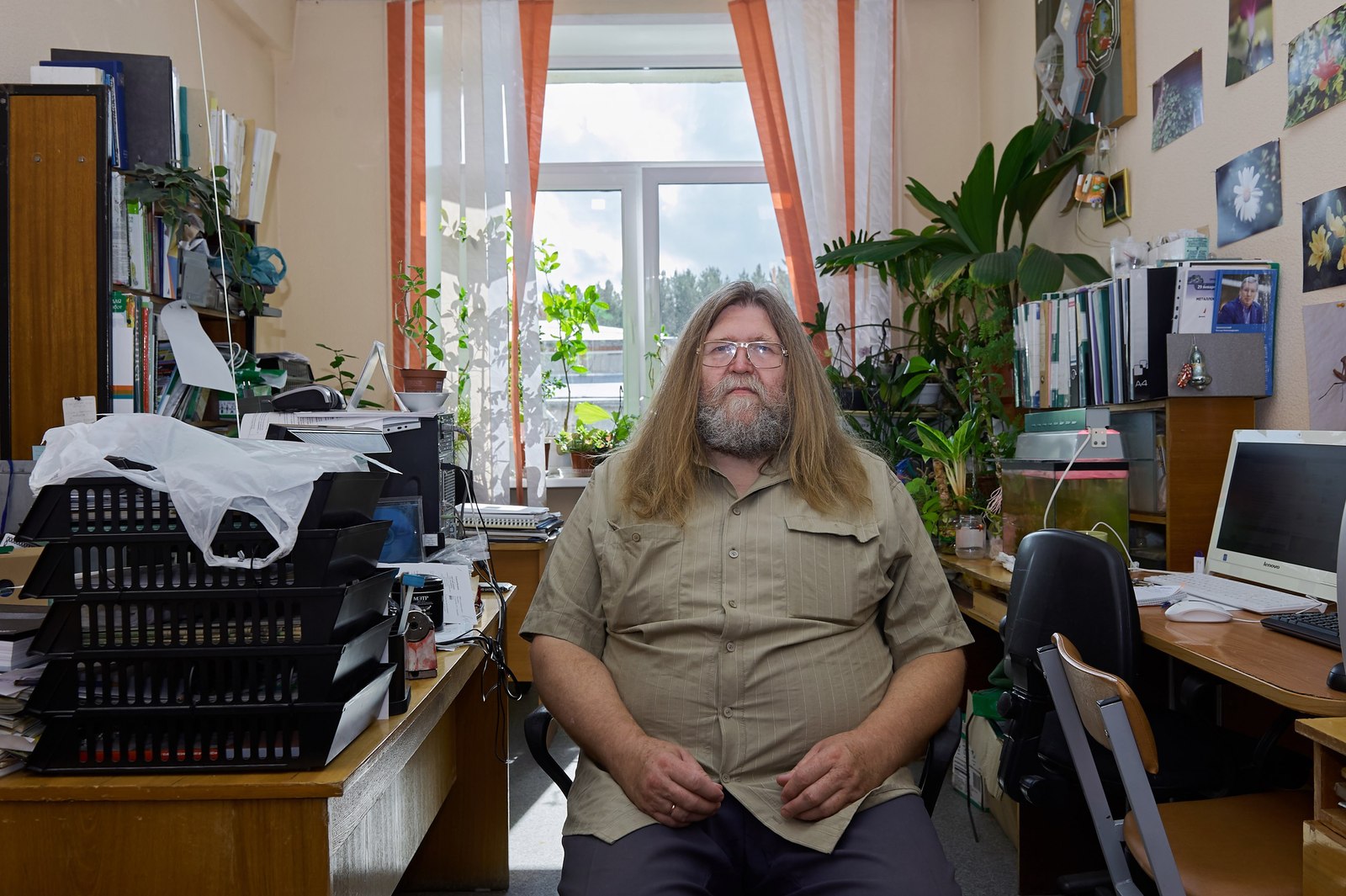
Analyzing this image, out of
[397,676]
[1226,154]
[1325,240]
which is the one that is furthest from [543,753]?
[1226,154]

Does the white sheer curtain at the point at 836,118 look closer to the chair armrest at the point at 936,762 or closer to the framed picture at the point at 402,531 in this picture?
the framed picture at the point at 402,531

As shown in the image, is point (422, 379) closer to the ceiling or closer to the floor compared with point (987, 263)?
closer to the floor

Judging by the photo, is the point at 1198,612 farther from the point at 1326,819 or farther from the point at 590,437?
the point at 590,437

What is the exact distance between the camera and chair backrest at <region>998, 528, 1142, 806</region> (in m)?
1.80

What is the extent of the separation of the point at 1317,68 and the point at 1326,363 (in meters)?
0.64

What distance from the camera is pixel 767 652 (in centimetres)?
163

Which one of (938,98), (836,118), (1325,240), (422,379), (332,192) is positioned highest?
(938,98)

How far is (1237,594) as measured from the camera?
204 centimetres

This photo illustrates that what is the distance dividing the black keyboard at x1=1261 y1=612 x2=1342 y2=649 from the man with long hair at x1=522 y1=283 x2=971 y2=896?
0.59 meters

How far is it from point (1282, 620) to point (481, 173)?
3.29m

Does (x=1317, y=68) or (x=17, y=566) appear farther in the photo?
(x=1317, y=68)

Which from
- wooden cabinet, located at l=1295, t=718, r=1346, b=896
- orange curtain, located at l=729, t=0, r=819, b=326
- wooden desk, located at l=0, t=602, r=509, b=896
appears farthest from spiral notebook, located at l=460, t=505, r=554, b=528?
wooden cabinet, located at l=1295, t=718, r=1346, b=896

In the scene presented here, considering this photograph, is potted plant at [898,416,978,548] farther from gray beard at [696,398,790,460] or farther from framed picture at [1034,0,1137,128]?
gray beard at [696,398,790,460]

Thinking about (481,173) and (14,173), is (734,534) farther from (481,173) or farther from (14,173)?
(481,173)
